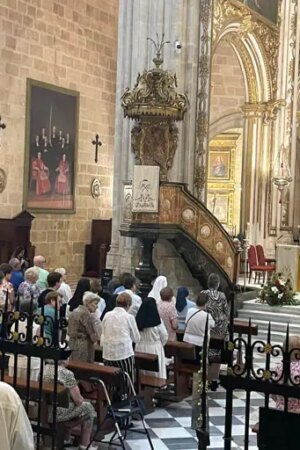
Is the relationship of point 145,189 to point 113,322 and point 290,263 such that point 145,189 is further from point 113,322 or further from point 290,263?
point 113,322

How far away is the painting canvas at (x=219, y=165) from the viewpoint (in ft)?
75.5

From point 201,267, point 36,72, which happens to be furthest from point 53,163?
point 201,267

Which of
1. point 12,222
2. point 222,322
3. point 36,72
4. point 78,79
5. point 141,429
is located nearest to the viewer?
point 141,429

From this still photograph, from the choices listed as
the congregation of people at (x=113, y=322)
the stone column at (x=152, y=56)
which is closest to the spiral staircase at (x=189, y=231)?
the stone column at (x=152, y=56)

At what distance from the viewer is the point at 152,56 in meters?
14.4

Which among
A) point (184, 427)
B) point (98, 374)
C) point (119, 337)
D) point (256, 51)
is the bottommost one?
point (184, 427)

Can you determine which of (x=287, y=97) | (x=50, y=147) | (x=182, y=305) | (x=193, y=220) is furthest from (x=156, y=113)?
(x=287, y=97)

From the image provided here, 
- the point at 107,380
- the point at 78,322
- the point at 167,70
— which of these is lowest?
the point at 107,380

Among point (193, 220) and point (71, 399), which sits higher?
point (193, 220)

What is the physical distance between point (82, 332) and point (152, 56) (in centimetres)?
856

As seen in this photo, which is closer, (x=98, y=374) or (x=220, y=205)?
(x=98, y=374)

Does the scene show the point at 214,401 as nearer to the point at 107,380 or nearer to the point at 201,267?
the point at 107,380

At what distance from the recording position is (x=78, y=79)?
19578 millimetres

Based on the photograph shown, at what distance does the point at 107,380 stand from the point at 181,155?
8404mm
